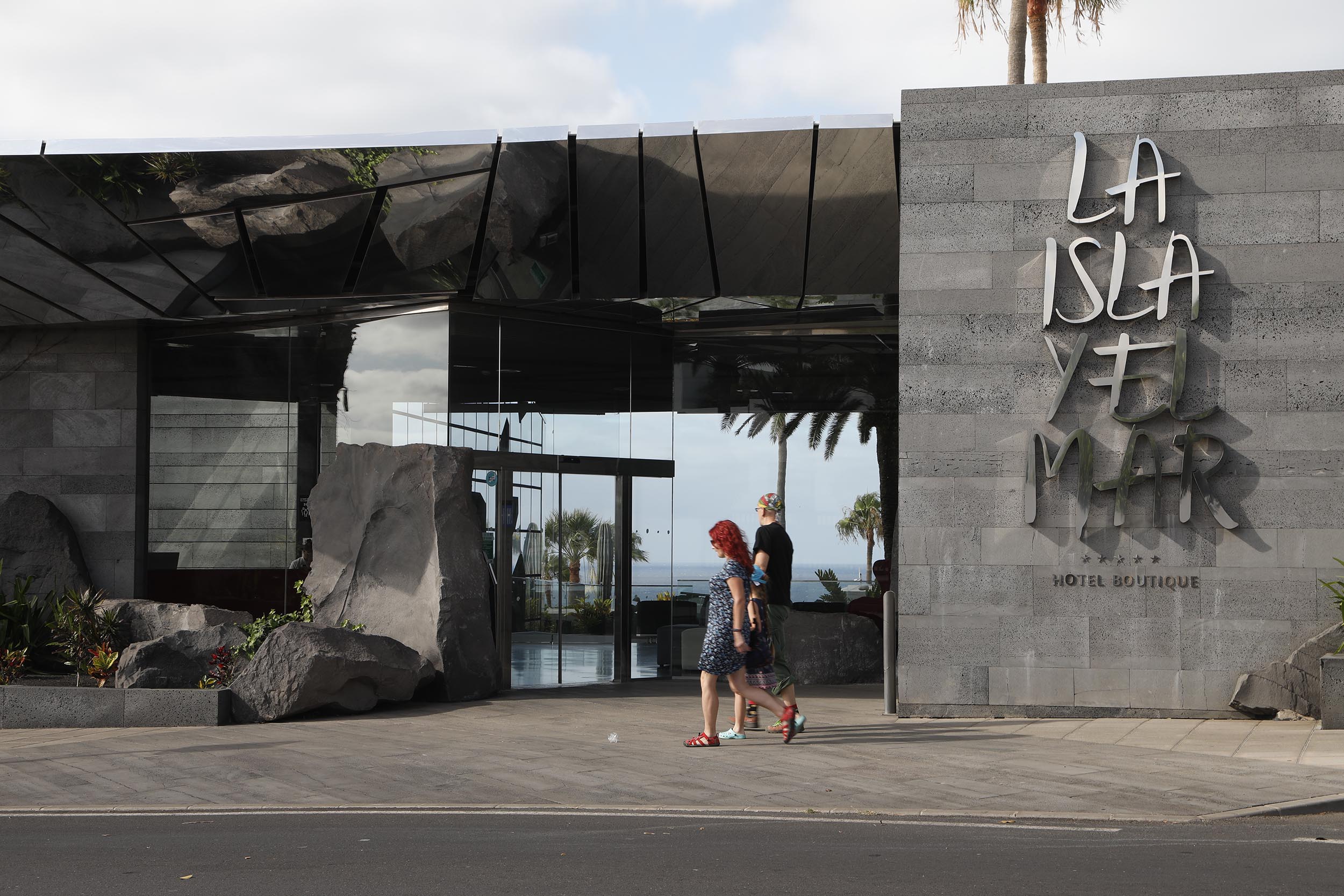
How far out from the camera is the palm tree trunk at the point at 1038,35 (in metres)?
19.2

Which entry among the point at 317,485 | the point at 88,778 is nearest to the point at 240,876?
the point at 88,778

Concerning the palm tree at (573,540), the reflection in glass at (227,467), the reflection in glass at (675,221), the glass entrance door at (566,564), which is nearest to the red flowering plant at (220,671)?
the glass entrance door at (566,564)

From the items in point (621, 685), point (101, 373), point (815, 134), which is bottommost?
point (621, 685)

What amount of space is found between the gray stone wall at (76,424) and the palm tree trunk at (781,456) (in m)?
8.15

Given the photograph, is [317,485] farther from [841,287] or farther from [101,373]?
[841,287]

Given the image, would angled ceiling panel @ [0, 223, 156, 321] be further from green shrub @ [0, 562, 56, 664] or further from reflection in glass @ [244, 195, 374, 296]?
green shrub @ [0, 562, 56, 664]

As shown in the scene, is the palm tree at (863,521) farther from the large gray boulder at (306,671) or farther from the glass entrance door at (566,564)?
the large gray boulder at (306,671)

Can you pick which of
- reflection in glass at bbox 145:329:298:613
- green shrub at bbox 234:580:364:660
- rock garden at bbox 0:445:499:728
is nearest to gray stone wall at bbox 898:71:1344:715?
rock garden at bbox 0:445:499:728

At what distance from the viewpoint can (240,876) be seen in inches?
239

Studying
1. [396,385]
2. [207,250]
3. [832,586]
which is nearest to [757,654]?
[396,385]

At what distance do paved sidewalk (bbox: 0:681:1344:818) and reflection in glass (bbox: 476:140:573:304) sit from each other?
487cm

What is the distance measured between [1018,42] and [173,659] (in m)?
13.9

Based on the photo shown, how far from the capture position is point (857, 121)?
12828 millimetres

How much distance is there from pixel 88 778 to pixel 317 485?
5494 millimetres
